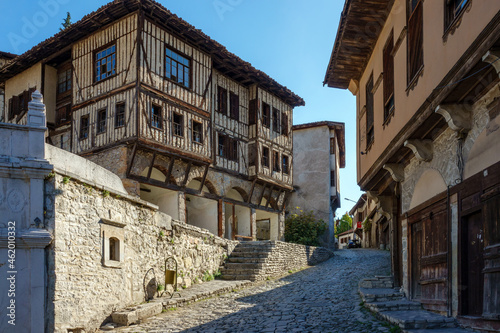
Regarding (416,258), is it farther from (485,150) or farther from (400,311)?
(485,150)

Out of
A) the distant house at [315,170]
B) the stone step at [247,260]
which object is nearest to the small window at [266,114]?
the distant house at [315,170]

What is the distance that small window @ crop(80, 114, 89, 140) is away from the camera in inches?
738

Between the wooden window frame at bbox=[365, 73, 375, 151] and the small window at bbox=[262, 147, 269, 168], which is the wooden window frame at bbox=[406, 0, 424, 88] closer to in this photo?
the wooden window frame at bbox=[365, 73, 375, 151]

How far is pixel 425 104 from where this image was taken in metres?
6.94

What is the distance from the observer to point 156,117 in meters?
17.8

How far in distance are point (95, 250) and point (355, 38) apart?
7243mm

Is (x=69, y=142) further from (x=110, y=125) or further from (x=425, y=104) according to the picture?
(x=425, y=104)

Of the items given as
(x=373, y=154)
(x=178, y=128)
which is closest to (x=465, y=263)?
(x=373, y=154)

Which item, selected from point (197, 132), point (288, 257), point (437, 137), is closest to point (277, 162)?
point (197, 132)

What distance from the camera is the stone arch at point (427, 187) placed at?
7793 mm

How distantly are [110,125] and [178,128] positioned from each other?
2543 mm

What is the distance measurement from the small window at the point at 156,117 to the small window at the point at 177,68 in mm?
1400

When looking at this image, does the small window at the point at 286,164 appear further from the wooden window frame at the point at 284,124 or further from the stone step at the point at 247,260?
the stone step at the point at 247,260

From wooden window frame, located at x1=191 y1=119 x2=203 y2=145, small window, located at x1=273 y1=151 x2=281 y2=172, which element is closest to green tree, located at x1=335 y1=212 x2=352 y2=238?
small window, located at x1=273 y1=151 x2=281 y2=172
